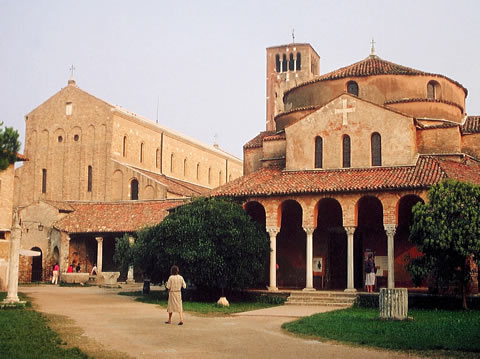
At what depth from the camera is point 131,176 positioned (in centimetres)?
4728

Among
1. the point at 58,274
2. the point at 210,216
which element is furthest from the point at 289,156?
the point at 58,274

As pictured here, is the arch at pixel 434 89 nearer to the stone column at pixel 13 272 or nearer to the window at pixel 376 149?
the window at pixel 376 149

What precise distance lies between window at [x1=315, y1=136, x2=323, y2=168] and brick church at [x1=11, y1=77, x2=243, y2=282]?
1542 cm

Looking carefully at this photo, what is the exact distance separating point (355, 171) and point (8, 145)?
613 inches

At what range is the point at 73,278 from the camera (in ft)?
128

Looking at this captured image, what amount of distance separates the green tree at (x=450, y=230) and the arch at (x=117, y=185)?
1167 inches

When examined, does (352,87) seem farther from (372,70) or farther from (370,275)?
(370,275)

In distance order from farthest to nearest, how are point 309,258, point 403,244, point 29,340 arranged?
point 403,244 → point 309,258 → point 29,340

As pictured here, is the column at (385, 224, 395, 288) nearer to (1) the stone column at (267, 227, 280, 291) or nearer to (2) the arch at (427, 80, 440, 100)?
(1) the stone column at (267, 227, 280, 291)

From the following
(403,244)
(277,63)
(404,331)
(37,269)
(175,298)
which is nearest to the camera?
(404,331)

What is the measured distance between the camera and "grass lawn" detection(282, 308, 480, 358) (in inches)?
498

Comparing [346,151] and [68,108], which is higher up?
[68,108]

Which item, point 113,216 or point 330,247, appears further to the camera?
point 113,216

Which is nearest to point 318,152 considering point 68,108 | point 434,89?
point 434,89
